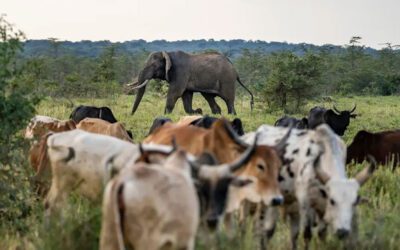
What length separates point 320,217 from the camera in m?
6.66

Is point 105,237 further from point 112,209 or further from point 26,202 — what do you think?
point 26,202

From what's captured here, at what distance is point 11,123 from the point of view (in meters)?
7.37

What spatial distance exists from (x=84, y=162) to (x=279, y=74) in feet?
55.5

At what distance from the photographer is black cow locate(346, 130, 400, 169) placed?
10.3m

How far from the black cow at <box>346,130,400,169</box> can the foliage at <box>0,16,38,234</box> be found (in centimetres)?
503

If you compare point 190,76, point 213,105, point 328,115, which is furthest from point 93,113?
point 213,105

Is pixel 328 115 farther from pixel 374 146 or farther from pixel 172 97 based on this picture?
pixel 172 97

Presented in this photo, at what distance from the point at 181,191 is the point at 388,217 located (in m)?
3.34

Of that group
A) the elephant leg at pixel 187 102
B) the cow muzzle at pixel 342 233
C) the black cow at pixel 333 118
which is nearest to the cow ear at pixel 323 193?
the cow muzzle at pixel 342 233

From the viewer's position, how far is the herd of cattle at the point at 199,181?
415 cm

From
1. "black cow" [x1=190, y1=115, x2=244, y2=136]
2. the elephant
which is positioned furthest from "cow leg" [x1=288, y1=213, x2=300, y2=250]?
the elephant

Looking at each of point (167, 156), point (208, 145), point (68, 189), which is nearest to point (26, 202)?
point (68, 189)

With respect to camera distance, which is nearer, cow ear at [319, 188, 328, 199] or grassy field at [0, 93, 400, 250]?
grassy field at [0, 93, 400, 250]

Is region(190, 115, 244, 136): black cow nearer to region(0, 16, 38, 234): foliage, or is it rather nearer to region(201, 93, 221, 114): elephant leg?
region(0, 16, 38, 234): foliage
